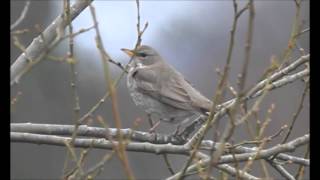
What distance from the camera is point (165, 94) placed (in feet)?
20.4

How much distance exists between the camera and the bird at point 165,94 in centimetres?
611

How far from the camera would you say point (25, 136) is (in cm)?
432

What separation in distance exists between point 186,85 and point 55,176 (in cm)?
875

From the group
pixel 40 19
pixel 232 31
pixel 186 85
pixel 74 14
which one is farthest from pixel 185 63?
pixel 232 31

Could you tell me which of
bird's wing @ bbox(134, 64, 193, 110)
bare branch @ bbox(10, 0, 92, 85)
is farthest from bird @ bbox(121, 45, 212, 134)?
bare branch @ bbox(10, 0, 92, 85)

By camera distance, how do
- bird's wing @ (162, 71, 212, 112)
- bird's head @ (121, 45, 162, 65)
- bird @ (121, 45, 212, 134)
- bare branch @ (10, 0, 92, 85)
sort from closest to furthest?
bare branch @ (10, 0, 92, 85) < bird's wing @ (162, 71, 212, 112) < bird @ (121, 45, 212, 134) < bird's head @ (121, 45, 162, 65)

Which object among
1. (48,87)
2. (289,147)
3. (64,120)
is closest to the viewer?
(289,147)

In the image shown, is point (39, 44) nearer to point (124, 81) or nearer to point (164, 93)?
point (164, 93)

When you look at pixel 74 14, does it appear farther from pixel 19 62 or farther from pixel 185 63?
pixel 185 63

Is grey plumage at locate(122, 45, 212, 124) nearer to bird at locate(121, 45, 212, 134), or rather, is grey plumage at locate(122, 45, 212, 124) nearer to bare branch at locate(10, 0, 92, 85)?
bird at locate(121, 45, 212, 134)

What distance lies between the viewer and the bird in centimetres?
611

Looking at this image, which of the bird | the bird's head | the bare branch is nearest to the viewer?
the bare branch
